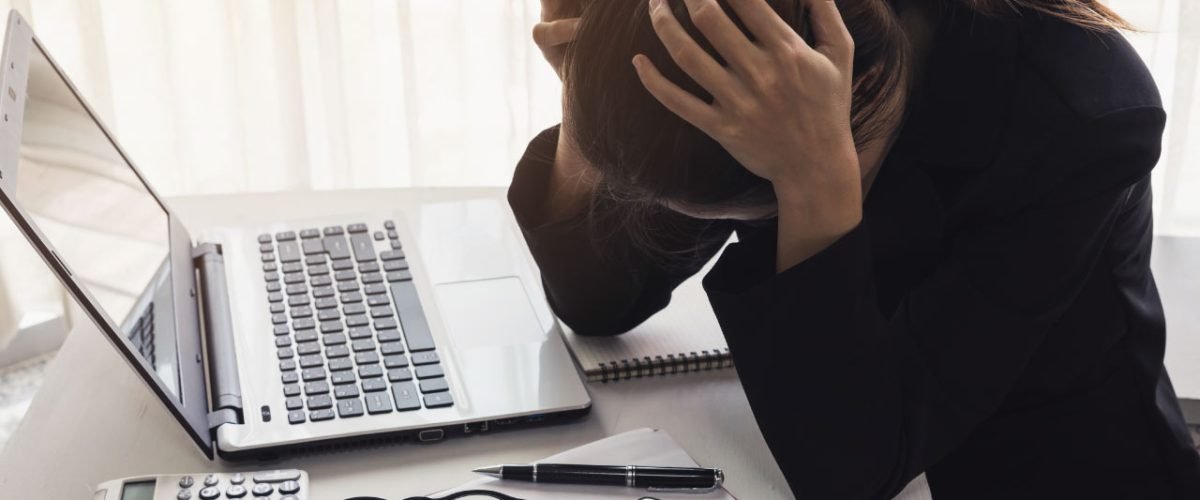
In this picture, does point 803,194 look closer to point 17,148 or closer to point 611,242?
point 611,242

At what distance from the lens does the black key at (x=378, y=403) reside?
2.69 ft

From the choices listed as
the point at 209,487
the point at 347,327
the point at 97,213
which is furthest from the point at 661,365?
the point at 97,213

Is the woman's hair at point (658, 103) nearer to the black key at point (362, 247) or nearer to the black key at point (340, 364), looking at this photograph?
the black key at point (340, 364)

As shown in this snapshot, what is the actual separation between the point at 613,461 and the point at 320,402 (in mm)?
216

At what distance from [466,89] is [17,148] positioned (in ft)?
4.60

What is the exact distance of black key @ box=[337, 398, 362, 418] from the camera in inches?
32.1

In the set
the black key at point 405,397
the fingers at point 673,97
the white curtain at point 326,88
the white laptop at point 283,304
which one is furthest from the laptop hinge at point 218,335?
the white curtain at point 326,88

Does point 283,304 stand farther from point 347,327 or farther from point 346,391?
point 346,391

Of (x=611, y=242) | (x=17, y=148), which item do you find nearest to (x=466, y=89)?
(x=611, y=242)

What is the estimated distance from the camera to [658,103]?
2.19 feet

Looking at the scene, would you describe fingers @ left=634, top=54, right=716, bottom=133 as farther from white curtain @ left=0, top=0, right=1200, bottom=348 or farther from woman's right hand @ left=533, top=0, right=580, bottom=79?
white curtain @ left=0, top=0, right=1200, bottom=348

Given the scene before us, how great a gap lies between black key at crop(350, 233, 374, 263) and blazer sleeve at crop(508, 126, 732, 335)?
15cm

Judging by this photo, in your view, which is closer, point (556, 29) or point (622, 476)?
point (622, 476)

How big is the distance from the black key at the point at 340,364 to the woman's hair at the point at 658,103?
266 millimetres
